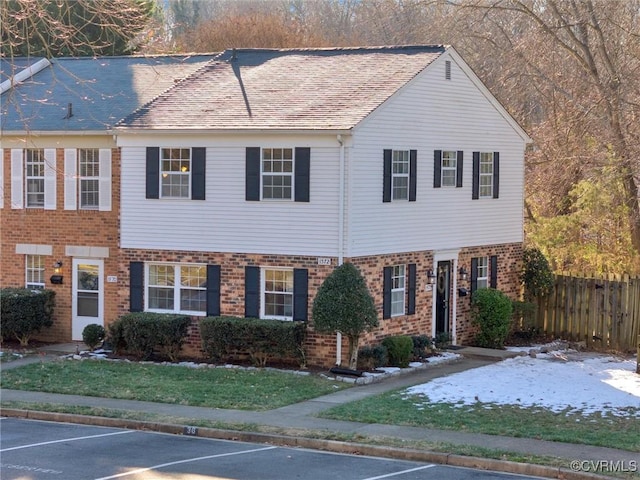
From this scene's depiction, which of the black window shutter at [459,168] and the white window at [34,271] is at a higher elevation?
the black window shutter at [459,168]

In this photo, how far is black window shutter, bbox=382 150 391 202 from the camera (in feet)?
82.4

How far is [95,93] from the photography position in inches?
1155

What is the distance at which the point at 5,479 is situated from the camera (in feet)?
44.9

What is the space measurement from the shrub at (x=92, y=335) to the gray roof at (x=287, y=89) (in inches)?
192

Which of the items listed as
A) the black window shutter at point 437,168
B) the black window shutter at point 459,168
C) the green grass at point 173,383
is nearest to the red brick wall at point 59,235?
the green grass at point 173,383

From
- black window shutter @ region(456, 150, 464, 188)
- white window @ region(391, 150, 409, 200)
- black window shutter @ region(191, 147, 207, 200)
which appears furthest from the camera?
black window shutter @ region(456, 150, 464, 188)

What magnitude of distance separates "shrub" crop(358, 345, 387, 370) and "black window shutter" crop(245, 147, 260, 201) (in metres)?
4.21

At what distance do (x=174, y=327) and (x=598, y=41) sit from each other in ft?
53.4

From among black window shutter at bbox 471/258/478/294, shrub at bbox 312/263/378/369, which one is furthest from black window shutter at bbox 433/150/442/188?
shrub at bbox 312/263/378/369

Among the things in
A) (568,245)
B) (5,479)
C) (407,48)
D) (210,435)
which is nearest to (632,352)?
(568,245)

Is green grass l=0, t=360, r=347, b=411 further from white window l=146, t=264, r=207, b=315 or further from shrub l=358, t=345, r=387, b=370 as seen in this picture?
white window l=146, t=264, r=207, b=315

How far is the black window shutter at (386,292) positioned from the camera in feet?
82.9

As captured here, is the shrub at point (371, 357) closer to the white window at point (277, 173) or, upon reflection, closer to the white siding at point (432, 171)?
the white siding at point (432, 171)
